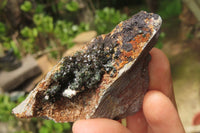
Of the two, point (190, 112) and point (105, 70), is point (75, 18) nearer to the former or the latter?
point (190, 112)

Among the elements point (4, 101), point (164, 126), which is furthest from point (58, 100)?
point (4, 101)

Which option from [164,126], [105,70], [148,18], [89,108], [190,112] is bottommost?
[190,112]

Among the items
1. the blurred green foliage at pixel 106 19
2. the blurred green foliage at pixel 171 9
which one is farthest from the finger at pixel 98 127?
the blurred green foliage at pixel 171 9

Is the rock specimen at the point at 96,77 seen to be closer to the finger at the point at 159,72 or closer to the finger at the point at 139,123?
the finger at the point at 159,72

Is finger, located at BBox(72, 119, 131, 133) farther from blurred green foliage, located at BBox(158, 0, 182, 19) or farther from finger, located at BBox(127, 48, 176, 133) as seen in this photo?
blurred green foliage, located at BBox(158, 0, 182, 19)

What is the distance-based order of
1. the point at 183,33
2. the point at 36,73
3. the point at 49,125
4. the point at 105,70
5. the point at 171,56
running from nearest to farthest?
1. the point at 105,70
2. the point at 49,125
3. the point at 36,73
4. the point at 171,56
5. the point at 183,33

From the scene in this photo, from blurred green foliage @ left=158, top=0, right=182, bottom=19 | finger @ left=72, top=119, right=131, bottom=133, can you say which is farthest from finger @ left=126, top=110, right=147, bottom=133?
blurred green foliage @ left=158, top=0, right=182, bottom=19

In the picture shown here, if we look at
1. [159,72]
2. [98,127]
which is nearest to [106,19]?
[159,72]
